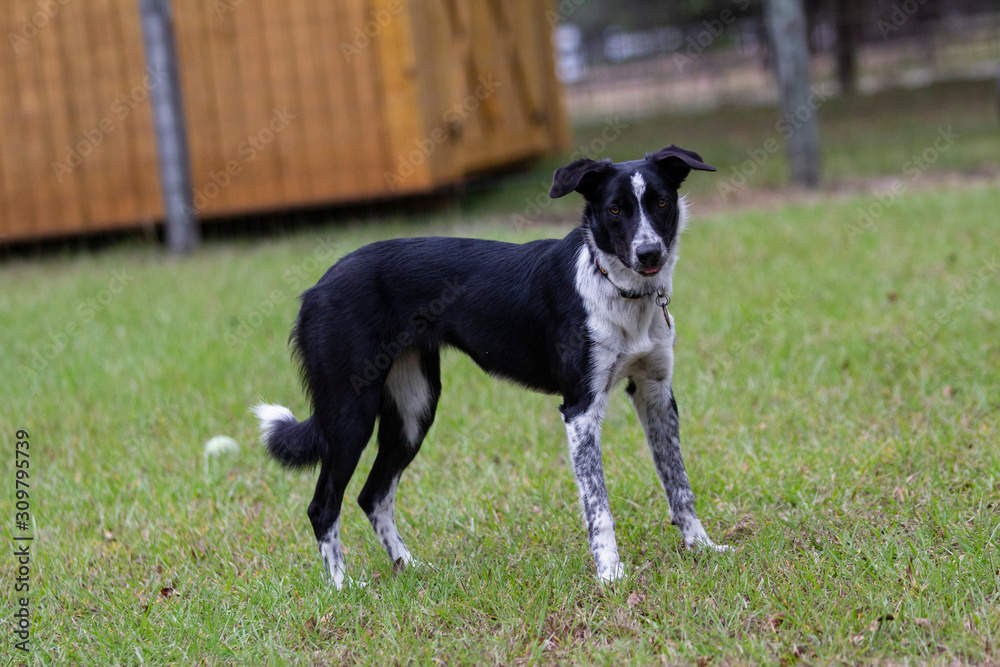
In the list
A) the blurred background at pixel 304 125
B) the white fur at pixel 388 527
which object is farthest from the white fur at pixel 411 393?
the blurred background at pixel 304 125

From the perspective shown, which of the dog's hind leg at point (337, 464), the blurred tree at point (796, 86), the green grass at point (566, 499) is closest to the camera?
the green grass at point (566, 499)

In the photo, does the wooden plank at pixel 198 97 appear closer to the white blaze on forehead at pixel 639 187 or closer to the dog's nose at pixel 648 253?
the white blaze on forehead at pixel 639 187

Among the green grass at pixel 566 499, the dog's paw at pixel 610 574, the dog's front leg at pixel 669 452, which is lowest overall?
the green grass at pixel 566 499

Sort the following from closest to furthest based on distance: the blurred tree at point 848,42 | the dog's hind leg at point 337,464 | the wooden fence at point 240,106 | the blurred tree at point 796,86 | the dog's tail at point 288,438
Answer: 1. the dog's hind leg at point 337,464
2. the dog's tail at point 288,438
3. the blurred tree at point 796,86
4. the wooden fence at point 240,106
5. the blurred tree at point 848,42

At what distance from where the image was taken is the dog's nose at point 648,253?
10.3 ft

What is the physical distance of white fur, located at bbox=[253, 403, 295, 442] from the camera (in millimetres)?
3833

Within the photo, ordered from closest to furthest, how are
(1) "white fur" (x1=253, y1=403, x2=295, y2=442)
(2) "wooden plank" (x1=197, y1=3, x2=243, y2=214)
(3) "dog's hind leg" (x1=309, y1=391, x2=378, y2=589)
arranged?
1. (3) "dog's hind leg" (x1=309, y1=391, x2=378, y2=589)
2. (1) "white fur" (x1=253, y1=403, x2=295, y2=442)
3. (2) "wooden plank" (x1=197, y1=3, x2=243, y2=214)

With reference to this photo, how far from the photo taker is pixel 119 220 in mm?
11289

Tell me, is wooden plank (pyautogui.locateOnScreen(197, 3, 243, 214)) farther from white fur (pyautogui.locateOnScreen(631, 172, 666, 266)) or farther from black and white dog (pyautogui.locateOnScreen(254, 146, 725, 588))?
white fur (pyautogui.locateOnScreen(631, 172, 666, 266))

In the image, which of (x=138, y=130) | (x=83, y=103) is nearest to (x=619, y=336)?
(x=138, y=130)

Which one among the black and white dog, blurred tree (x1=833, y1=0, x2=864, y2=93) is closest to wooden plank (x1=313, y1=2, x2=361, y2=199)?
the black and white dog

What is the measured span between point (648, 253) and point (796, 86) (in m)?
7.44

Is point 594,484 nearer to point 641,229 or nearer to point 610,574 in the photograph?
point 610,574

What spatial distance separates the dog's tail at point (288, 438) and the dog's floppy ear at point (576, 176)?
124 cm
